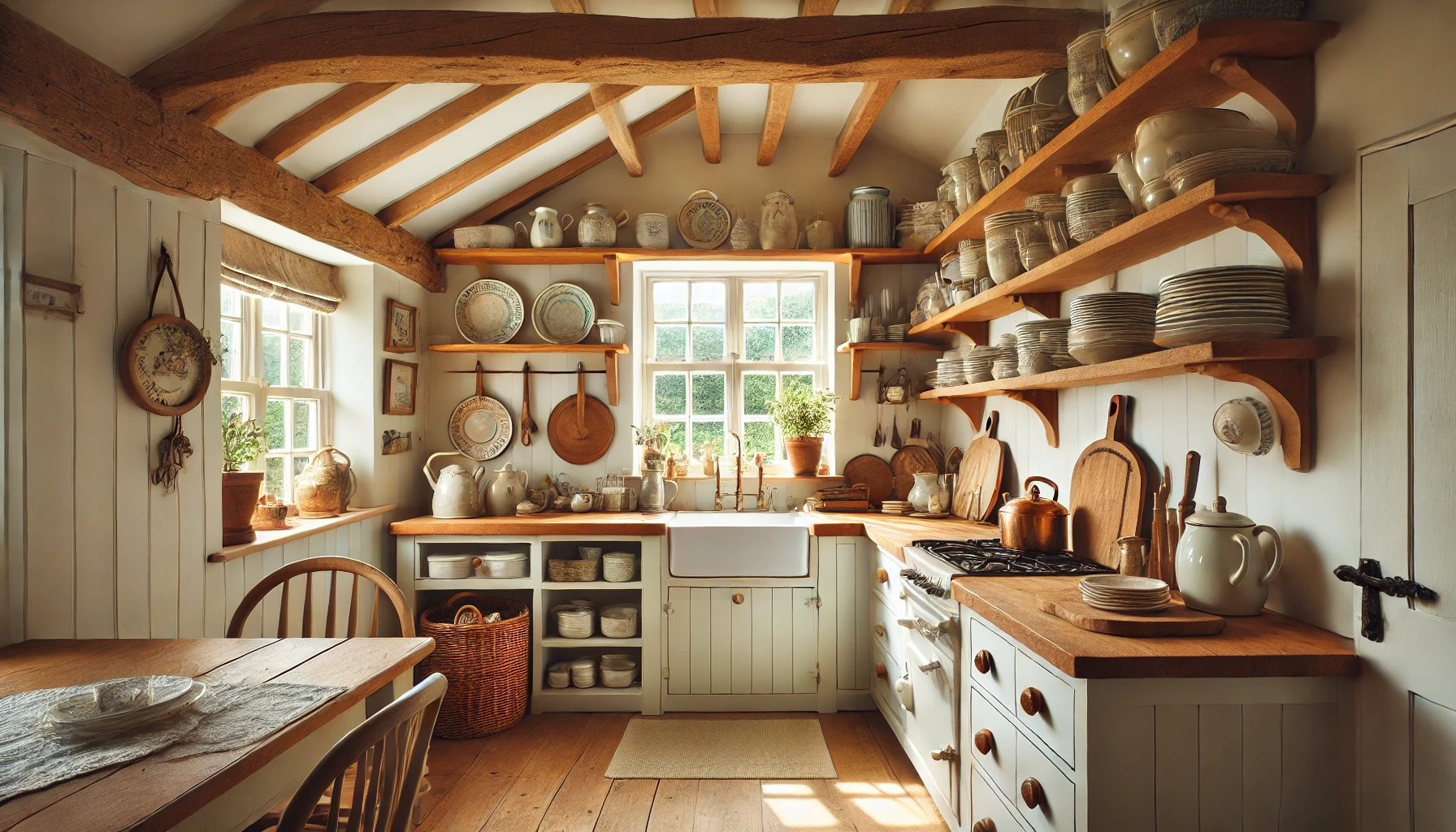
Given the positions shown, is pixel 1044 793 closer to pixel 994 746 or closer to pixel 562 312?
pixel 994 746

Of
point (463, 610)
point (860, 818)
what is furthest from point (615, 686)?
point (860, 818)

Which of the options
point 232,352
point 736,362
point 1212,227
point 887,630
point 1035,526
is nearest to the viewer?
point 1212,227

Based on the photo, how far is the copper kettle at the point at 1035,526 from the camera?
256 cm

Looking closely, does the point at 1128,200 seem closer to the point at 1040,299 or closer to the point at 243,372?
the point at 1040,299

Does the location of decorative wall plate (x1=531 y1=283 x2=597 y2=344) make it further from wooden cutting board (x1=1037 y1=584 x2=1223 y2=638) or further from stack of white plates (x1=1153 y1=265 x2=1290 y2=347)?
stack of white plates (x1=1153 y1=265 x2=1290 y2=347)

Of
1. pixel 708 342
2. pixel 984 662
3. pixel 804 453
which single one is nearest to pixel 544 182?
pixel 708 342

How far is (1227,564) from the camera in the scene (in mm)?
1673

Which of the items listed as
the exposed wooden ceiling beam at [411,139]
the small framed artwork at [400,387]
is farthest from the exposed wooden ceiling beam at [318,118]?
the small framed artwork at [400,387]

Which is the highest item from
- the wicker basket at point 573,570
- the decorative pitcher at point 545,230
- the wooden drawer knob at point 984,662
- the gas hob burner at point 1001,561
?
the decorative pitcher at point 545,230

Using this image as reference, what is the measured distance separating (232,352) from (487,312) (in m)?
1.31

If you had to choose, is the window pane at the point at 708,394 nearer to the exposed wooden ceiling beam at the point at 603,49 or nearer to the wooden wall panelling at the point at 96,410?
the exposed wooden ceiling beam at the point at 603,49

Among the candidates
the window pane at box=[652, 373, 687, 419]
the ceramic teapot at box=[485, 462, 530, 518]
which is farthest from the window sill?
the window pane at box=[652, 373, 687, 419]

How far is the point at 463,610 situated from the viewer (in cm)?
339

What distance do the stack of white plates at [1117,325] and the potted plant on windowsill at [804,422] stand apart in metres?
1.96
